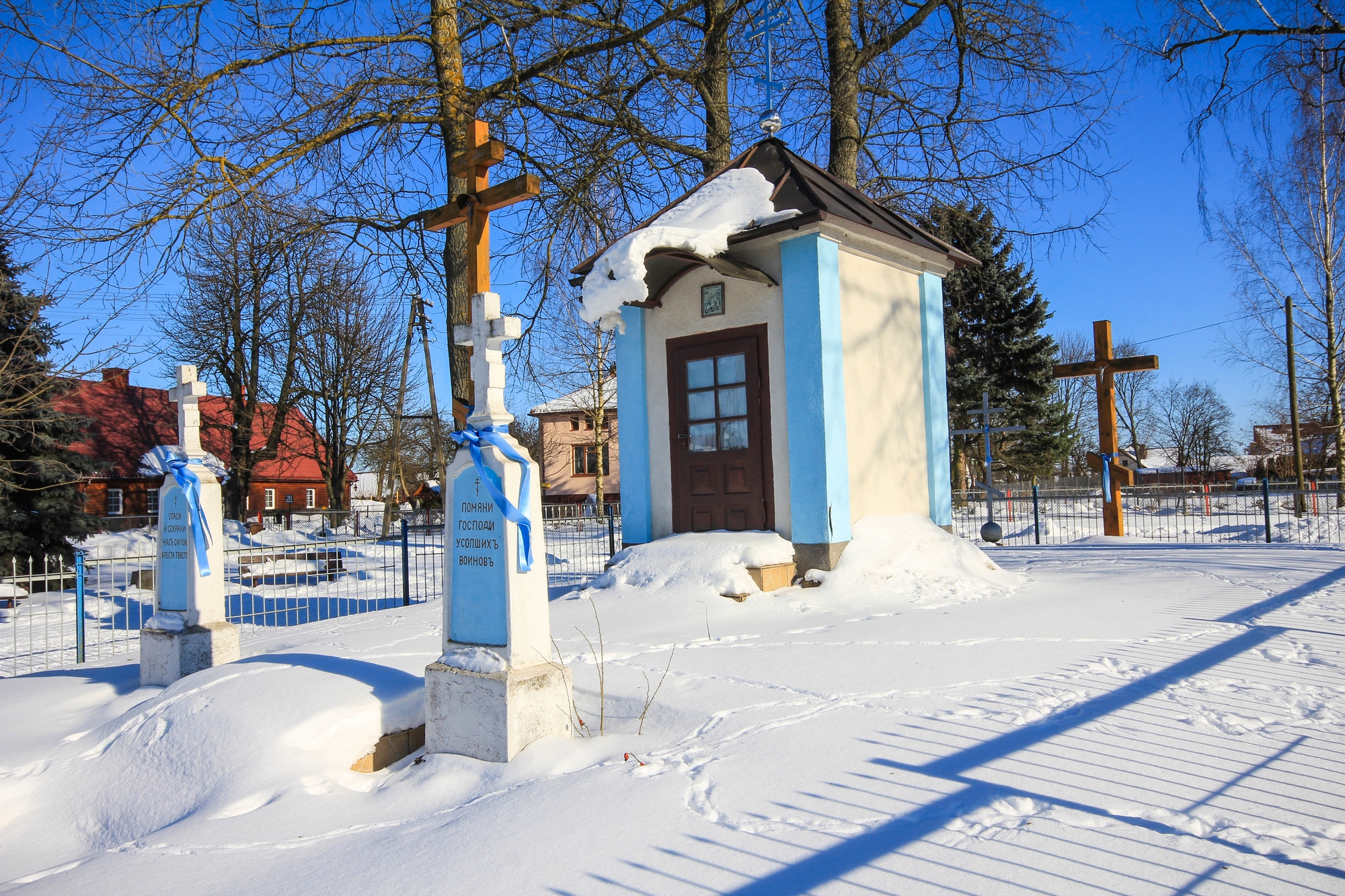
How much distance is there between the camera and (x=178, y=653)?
636 cm

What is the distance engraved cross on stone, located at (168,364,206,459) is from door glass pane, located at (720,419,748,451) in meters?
4.97

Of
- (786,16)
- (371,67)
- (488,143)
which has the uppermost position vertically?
(786,16)

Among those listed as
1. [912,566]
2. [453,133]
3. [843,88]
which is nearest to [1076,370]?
[843,88]

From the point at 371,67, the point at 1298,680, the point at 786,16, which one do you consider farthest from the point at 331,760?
the point at 786,16

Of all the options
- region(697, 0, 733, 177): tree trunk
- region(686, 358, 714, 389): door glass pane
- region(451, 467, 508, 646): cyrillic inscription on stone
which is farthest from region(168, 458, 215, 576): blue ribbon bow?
region(697, 0, 733, 177): tree trunk

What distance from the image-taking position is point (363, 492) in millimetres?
71125

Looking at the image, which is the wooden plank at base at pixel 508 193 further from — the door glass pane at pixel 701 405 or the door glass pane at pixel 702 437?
the door glass pane at pixel 702 437

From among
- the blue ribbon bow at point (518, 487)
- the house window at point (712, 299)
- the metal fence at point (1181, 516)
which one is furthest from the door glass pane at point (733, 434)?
the metal fence at point (1181, 516)

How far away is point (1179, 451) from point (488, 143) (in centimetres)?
6216

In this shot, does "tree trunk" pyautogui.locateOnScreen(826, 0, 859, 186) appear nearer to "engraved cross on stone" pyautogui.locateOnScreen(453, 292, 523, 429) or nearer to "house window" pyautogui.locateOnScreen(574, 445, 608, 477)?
"engraved cross on stone" pyautogui.locateOnScreen(453, 292, 523, 429)

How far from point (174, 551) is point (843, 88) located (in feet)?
35.7

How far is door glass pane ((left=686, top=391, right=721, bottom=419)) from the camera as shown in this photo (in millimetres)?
9070

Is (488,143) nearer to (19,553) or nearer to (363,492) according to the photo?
(19,553)

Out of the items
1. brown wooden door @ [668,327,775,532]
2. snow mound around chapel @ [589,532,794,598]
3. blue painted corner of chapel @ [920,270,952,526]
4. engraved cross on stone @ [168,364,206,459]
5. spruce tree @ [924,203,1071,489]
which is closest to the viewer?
engraved cross on stone @ [168,364,206,459]
